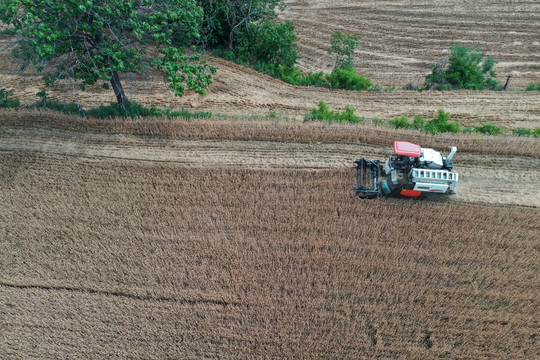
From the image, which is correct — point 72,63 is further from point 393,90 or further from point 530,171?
point 530,171

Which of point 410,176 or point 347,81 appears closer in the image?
point 410,176

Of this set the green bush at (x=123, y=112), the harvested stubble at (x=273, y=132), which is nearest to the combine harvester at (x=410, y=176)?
the harvested stubble at (x=273, y=132)

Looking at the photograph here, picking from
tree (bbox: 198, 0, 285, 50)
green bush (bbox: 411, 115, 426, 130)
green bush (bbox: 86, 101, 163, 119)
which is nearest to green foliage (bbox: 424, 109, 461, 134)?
green bush (bbox: 411, 115, 426, 130)

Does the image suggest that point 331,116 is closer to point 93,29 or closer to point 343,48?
point 343,48

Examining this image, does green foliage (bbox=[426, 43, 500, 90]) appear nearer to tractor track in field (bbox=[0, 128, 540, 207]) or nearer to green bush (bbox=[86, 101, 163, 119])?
tractor track in field (bbox=[0, 128, 540, 207])

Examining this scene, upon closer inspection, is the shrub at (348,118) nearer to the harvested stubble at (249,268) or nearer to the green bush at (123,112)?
the harvested stubble at (249,268)

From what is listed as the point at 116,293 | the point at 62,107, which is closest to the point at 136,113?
the point at 62,107
